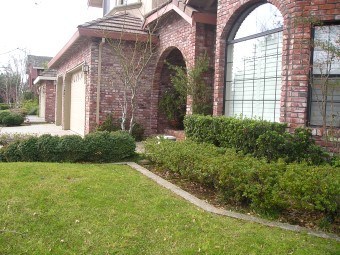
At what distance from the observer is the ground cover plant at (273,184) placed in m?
4.21

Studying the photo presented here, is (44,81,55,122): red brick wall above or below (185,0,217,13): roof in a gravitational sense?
below

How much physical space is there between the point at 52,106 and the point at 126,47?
1419 cm

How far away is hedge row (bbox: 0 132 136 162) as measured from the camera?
25.5ft

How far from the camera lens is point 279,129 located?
6.35 meters

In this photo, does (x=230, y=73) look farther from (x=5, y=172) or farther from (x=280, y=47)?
(x=5, y=172)

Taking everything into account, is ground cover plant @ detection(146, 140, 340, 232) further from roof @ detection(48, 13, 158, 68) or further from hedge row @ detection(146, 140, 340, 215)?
roof @ detection(48, 13, 158, 68)

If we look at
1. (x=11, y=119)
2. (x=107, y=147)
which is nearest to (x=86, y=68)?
(x=107, y=147)

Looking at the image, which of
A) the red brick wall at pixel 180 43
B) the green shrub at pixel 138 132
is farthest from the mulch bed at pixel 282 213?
the green shrub at pixel 138 132

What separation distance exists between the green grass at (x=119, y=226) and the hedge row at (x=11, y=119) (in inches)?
603

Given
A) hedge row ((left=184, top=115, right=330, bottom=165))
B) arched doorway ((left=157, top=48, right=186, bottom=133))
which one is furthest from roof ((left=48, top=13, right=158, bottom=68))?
hedge row ((left=184, top=115, right=330, bottom=165))

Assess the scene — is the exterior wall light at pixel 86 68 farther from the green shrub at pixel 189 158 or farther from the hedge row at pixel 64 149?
the green shrub at pixel 189 158

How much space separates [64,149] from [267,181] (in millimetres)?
4729

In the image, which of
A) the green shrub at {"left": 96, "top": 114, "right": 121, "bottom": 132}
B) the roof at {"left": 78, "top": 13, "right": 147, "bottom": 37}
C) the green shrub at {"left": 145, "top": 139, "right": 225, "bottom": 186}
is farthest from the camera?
the green shrub at {"left": 96, "top": 114, "right": 121, "bottom": 132}

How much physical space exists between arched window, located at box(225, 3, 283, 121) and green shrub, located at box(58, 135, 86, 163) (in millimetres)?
3530
